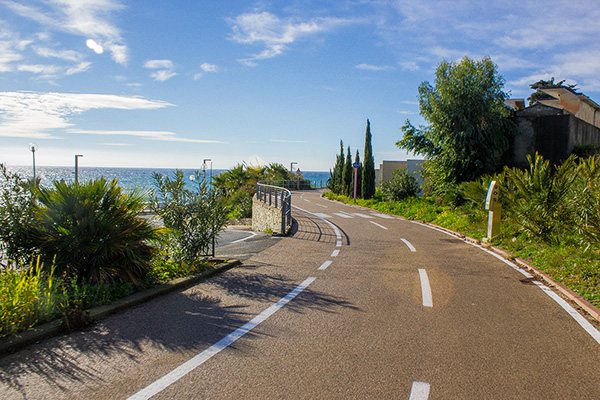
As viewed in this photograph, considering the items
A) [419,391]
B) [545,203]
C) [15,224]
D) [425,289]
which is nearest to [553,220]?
[545,203]

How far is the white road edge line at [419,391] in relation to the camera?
3.38 m

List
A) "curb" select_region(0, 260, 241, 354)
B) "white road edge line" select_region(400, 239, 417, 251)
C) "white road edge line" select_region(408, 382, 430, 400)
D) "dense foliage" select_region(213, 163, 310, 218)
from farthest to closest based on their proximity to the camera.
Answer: "dense foliage" select_region(213, 163, 310, 218) → "white road edge line" select_region(400, 239, 417, 251) → "curb" select_region(0, 260, 241, 354) → "white road edge line" select_region(408, 382, 430, 400)

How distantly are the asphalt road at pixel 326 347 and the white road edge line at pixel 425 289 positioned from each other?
0.05 meters

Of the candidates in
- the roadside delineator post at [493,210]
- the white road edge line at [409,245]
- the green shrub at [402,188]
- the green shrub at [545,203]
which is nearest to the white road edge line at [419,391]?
the white road edge line at [409,245]

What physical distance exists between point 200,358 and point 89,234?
3.41m

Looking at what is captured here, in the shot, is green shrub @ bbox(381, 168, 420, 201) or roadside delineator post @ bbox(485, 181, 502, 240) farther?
green shrub @ bbox(381, 168, 420, 201)

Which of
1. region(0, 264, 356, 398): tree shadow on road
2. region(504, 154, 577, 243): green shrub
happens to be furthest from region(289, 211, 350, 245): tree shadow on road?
region(0, 264, 356, 398): tree shadow on road

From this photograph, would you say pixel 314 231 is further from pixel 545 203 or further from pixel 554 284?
pixel 554 284

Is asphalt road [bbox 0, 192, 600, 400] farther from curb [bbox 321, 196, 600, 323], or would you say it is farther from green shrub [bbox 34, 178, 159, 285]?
green shrub [bbox 34, 178, 159, 285]

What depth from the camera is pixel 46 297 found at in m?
5.10

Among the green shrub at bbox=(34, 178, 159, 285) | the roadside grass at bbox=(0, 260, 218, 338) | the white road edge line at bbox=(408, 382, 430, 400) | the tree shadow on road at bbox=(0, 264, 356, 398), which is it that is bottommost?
the tree shadow on road at bbox=(0, 264, 356, 398)

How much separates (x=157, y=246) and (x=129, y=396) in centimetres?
443

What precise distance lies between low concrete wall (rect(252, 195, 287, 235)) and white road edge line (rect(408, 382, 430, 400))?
10690mm

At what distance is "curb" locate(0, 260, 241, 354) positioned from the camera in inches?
168
